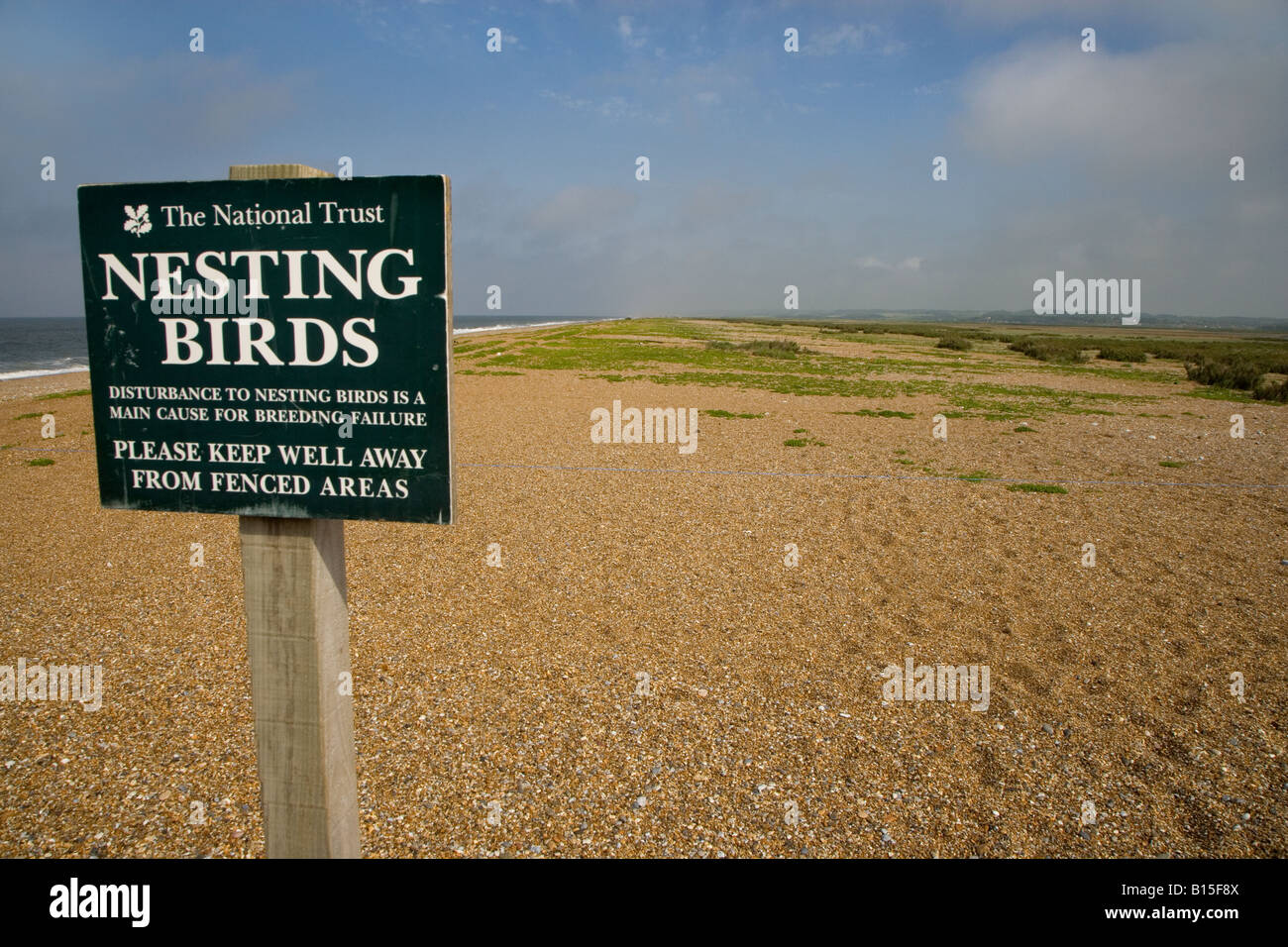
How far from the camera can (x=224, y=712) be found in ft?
16.5

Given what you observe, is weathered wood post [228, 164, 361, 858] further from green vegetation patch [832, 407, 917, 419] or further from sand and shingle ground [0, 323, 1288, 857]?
green vegetation patch [832, 407, 917, 419]

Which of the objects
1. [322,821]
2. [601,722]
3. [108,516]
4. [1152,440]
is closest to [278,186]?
[322,821]

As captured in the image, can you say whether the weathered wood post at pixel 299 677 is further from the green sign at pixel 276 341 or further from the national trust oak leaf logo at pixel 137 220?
the national trust oak leaf logo at pixel 137 220

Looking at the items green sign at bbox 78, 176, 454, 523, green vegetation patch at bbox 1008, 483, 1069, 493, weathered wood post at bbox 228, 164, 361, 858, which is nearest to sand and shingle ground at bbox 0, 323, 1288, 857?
green vegetation patch at bbox 1008, 483, 1069, 493

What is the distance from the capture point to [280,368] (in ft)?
7.88

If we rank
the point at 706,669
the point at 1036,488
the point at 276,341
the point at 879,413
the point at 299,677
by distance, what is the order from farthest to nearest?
the point at 879,413, the point at 1036,488, the point at 706,669, the point at 299,677, the point at 276,341

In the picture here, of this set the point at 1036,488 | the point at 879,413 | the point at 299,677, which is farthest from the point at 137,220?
the point at 879,413

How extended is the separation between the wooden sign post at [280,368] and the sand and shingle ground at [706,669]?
1.96 metres

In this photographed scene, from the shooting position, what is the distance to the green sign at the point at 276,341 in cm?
230

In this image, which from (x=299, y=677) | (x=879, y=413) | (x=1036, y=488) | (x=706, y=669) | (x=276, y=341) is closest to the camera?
(x=276, y=341)

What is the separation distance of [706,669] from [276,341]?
13.9ft

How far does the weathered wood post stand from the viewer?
256 cm

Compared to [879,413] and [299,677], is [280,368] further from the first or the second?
[879,413]

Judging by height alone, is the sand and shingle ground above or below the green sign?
below
